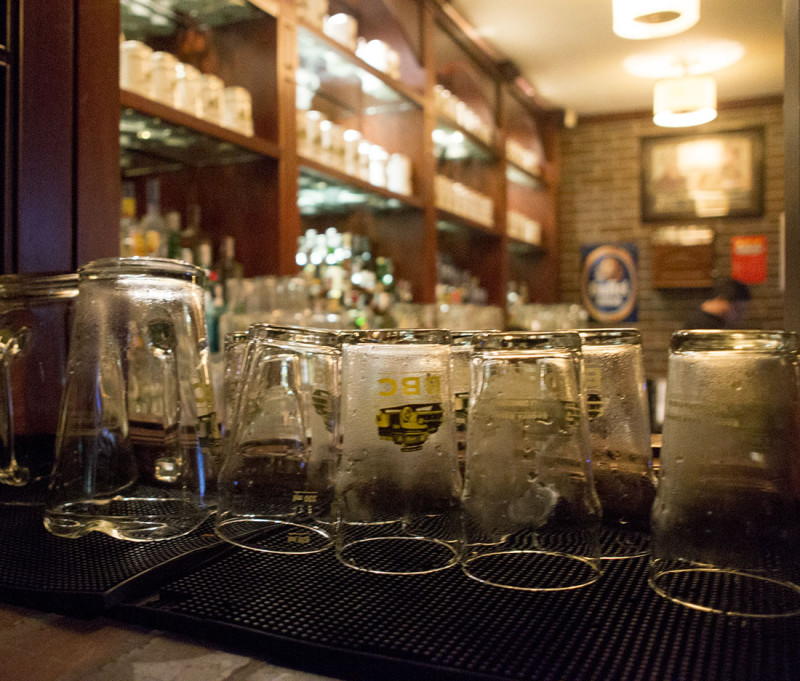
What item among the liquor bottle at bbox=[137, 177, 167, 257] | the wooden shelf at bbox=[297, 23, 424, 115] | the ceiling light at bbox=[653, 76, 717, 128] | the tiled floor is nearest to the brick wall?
the ceiling light at bbox=[653, 76, 717, 128]

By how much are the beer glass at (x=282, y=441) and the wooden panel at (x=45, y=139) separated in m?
0.75

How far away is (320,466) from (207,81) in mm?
1771

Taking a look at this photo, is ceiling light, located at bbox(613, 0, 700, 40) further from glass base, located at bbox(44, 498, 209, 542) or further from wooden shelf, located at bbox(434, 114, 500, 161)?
glass base, located at bbox(44, 498, 209, 542)

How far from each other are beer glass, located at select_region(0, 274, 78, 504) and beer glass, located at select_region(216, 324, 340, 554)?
1.03ft

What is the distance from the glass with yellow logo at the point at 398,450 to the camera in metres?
0.62

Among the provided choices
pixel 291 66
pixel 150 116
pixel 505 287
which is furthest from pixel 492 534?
pixel 505 287

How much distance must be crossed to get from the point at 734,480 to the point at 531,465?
147mm

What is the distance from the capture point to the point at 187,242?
2.36 metres

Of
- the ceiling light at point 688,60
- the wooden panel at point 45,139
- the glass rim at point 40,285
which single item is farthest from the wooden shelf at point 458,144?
the glass rim at point 40,285

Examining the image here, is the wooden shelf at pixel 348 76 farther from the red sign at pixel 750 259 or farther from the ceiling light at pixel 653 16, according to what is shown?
the red sign at pixel 750 259

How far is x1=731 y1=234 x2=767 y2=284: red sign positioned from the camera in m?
5.46

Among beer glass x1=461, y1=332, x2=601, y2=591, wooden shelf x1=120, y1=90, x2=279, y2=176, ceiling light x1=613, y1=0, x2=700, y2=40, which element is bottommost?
beer glass x1=461, y1=332, x2=601, y2=591

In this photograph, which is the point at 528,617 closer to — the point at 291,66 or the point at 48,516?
the point at 48,516

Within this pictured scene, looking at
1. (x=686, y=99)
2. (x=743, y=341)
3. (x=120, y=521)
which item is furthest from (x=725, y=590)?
(x=686, y=99)
